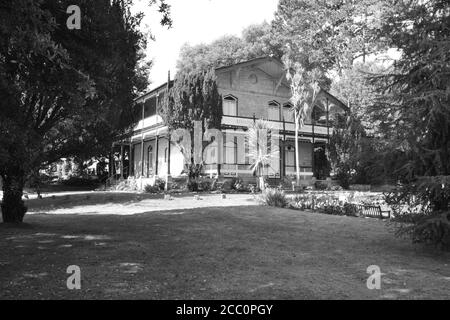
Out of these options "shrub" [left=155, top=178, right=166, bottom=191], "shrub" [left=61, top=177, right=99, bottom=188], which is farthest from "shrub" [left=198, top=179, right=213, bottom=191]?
"shrub" [left=61, top=177, right=99, bottom=188]

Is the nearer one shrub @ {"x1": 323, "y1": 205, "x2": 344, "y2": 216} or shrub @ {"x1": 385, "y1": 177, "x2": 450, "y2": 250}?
shrub @ {"x1": 385, "y1": 177, "x2": 450, "y2": 250}

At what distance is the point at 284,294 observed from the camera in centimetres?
567

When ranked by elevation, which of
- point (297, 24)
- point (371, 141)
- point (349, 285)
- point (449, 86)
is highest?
point (297, 24)

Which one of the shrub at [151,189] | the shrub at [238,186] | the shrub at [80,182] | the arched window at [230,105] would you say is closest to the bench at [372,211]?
the shrub at [238,186]

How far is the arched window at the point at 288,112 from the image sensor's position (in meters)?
38.2

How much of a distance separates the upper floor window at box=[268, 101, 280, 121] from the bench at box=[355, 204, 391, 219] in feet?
71.3

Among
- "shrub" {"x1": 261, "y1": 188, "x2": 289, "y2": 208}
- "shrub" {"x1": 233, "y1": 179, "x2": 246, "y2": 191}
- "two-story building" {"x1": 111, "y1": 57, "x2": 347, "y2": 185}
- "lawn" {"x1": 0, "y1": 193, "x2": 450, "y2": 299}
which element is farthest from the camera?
"two-story building" {"x1": 111, "y1": 57, "x2": 347, "y2": 185}

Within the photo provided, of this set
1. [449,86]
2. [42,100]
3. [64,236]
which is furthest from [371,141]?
[42,100]

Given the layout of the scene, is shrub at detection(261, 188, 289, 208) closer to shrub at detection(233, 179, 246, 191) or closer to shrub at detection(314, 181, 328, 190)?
shrub at detection(233, 179, 246, 191)

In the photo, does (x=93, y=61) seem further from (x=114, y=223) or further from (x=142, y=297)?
(x=114, y=223)

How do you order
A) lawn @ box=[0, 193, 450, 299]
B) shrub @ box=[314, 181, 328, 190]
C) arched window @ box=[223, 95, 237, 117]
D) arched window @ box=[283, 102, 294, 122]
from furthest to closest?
arched window @ box=[283, 102, 294, 122] → arched window @ box=[223, 95, 237, 117] → shrub @ box=[314, 181, 328, 190] → lawn @ box=[0, 193, 450, 299]

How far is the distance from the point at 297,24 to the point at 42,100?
39.4 m

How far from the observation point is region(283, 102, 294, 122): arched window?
38.2m

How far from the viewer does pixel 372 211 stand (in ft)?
50.6
